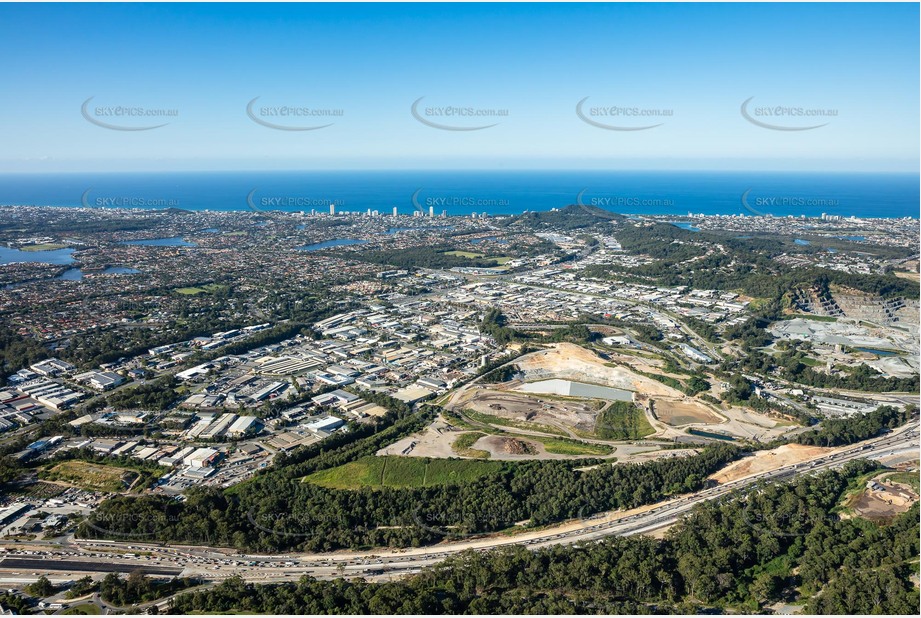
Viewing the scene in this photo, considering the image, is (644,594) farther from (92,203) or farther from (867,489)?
(92,203)

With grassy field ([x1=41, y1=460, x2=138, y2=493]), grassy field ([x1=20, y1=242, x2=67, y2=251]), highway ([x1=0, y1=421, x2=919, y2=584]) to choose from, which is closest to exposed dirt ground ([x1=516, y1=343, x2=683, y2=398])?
Result: highway ([x1=0, y1=421, x2=919, y2=584])

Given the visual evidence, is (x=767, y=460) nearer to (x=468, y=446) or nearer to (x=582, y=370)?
(x=582, y=370)

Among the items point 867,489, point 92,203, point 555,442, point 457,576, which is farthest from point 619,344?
point 92,203

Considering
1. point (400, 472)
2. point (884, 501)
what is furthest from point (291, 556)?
point (884, 501)

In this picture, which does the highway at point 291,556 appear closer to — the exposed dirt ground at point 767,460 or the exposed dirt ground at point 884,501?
the exposed dirt ground at point 767,460

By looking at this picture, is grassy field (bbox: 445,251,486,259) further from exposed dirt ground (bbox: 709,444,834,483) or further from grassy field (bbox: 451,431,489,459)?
exposed dirt ground (bbox: 709,444,834,483)

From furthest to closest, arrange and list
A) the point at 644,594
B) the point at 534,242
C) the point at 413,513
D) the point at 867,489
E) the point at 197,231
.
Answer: the point at 197,231 < the point at 534,242 < the point at 867,489 < the point at 413,513 < the point at 644,594
